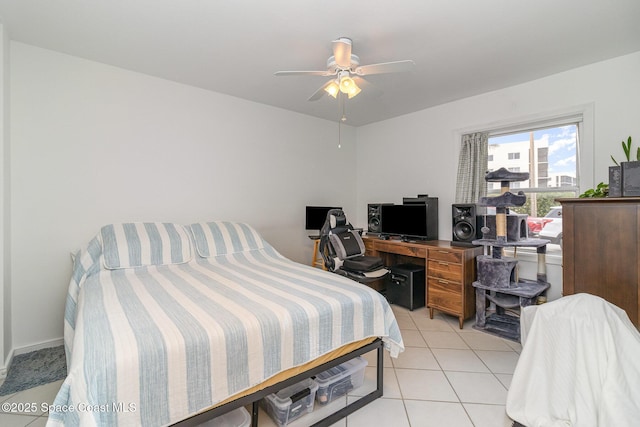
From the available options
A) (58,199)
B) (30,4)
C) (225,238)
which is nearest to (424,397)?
(225,238)

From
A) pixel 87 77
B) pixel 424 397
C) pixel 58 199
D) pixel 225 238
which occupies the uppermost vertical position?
pixel 87 77

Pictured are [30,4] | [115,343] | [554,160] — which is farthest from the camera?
[554,160]

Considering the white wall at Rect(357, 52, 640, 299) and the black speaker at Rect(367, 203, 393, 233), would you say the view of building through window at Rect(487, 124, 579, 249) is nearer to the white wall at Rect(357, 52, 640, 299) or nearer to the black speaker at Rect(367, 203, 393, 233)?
the white wall at Rect(357, 52, 640, 299)

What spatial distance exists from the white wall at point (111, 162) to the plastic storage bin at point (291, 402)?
2242 mm

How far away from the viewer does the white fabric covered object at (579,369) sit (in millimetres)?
1347

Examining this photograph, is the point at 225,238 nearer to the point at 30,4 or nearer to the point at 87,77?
the point at 87,77

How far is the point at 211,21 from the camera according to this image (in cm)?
213

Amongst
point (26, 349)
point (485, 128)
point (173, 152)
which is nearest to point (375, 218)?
point (485, 128)

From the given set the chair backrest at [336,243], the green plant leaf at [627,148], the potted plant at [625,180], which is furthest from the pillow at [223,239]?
the green plant leaf at [627,148]

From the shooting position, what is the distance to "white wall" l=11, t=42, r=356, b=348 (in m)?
2.52

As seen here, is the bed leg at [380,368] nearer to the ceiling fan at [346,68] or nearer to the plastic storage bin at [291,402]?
the plastic storage bin at [291,402]

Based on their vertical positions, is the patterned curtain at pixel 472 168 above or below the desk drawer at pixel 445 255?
above

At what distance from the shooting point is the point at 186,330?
133cm

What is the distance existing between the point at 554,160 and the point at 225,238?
3511 mm
